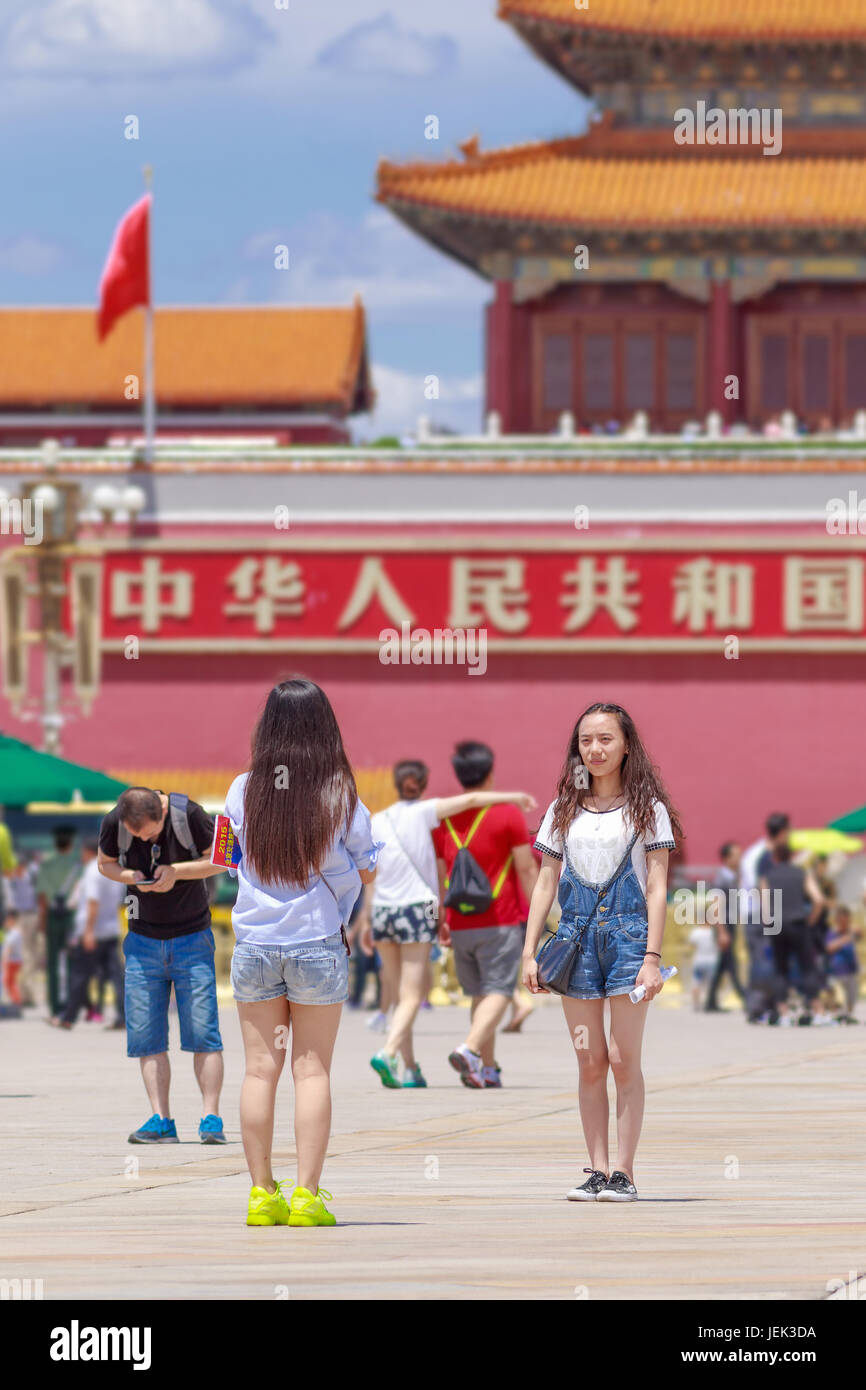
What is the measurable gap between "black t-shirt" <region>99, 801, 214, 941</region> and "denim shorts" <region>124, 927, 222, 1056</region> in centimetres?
5

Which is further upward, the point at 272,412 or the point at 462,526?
the point at 272,412

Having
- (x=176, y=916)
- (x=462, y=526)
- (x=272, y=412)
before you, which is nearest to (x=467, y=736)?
(x=462, y=526)

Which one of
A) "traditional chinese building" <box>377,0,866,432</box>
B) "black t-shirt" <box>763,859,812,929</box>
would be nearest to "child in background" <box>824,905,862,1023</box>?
"black t-shirt" <box>763,859,812,929</box>

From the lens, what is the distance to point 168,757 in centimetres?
3044

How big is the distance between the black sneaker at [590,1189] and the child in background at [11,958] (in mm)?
14172

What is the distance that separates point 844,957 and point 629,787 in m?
13.7

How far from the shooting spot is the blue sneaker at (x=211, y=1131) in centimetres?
1016

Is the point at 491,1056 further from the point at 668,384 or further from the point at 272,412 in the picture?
the point at 272,412

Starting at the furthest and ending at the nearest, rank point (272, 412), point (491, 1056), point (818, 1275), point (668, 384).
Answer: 1. point (272, 412)
2. point (668, 384)
3. point (491, 1056)
4. point (818, 1275)

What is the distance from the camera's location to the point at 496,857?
13.0 meters

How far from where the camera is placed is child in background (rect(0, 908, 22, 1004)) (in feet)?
72.4
